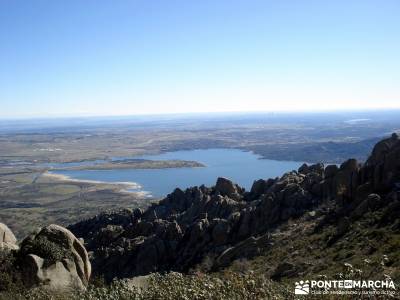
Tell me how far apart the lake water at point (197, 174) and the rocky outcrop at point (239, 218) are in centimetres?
7198

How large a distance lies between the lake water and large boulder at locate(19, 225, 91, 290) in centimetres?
9521

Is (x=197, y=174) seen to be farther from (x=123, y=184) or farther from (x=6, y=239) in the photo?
(x=6, y=239)

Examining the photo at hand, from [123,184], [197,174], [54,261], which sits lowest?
[123,184]

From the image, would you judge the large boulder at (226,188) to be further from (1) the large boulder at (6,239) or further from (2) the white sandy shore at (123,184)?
(2) the white sandy shore at (123,184)

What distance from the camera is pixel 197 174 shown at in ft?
465

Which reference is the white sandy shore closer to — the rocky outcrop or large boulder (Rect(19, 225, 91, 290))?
the rocky outcrop

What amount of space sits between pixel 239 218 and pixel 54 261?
1969 cm

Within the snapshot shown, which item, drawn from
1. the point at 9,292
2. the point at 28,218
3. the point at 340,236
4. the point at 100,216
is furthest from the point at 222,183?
the point at 28,218

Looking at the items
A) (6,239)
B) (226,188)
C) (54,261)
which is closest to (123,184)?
(226,188)

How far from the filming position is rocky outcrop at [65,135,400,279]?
27.2 metres

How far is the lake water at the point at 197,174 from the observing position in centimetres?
12554

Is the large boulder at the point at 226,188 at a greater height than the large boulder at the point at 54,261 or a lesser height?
lesser

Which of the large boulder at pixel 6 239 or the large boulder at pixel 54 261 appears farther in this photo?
the large boulder at pixel 6 239

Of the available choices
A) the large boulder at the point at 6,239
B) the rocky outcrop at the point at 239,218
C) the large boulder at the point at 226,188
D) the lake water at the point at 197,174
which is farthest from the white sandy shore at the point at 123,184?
the large boulder at the point at 6,239
